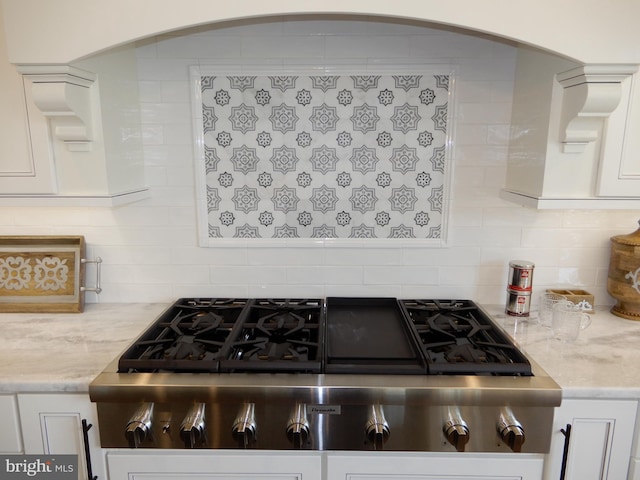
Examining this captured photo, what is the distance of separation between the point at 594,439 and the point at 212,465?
1.10 m

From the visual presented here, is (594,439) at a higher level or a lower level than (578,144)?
lower

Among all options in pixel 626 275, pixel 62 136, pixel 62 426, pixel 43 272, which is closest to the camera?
pixel 62 426

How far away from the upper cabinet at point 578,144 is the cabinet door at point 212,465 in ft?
3.65

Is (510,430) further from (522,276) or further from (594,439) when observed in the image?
(522,276)

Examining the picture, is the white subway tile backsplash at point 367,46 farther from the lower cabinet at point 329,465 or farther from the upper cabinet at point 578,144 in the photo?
the lower cabinet at point 329,465

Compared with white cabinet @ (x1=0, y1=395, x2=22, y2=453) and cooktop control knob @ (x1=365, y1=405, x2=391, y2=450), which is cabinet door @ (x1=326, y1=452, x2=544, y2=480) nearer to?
cooktop control knob @ (x1=365, y1=405, x2=391, y2=450)

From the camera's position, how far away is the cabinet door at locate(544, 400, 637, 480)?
4.00ft

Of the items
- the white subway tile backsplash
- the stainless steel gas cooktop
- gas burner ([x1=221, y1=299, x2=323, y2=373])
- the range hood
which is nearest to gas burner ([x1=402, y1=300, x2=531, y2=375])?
the stainless steel gas cooktop

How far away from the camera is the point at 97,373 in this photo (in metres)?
1.26

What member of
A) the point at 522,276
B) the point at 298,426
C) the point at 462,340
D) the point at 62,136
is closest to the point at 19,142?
the point at 62,136

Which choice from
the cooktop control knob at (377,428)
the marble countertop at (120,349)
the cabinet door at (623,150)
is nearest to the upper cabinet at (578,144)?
the cabinet door at (623,150)

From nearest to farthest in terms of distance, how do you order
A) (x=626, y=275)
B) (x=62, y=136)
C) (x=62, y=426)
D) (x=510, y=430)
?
(x=510, y=430)
(x=62, y=426)
(x=62, y=136)
(x=626, y=275)

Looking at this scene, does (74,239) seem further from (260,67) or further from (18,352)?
(260,67)

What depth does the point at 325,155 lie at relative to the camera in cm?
174
